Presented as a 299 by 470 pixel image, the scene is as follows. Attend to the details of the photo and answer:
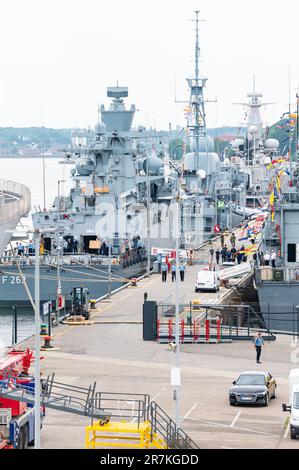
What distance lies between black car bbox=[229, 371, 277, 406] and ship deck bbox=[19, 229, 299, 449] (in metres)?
0.24

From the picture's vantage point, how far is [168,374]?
4147cm

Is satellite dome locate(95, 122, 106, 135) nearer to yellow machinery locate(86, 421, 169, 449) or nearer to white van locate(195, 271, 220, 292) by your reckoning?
white van locate(195, 271, 220, 292)

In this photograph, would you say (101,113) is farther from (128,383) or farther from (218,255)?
(128,383)

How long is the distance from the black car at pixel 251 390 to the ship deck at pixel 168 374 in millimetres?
243

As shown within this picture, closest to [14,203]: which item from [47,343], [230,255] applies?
[47,343]

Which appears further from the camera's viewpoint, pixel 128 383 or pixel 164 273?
pixel 164 273

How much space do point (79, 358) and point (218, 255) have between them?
116ft

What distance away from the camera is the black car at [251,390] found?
36.2 m

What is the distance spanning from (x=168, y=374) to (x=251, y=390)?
5548mm

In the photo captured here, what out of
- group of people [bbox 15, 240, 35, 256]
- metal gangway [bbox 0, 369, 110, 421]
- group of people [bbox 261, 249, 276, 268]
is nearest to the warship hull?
group of people [bbox 15, 240, 35, 256]

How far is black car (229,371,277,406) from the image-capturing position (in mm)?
36156

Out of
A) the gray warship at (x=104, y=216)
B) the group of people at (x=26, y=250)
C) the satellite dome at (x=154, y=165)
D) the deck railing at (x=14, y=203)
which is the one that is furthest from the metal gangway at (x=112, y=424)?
the satellite dome at (x=154, y=165)
